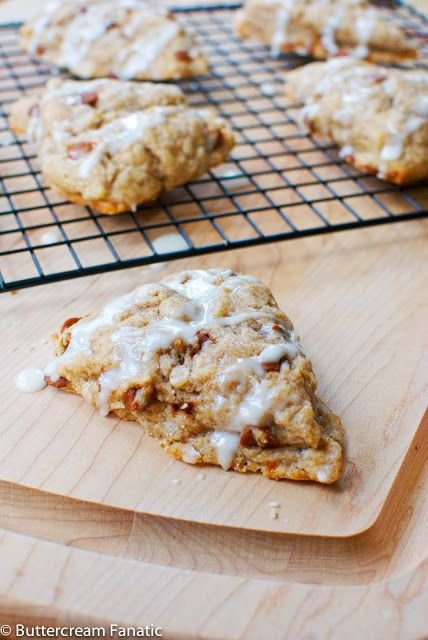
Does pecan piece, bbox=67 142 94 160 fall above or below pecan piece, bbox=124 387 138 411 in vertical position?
above

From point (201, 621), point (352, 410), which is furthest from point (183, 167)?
point (201, 621)

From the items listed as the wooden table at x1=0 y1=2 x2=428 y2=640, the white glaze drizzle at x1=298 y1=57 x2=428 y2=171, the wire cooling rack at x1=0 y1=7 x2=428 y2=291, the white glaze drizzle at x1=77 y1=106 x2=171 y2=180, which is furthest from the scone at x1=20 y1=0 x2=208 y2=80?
the wooden table at x1=0 y1=2 x2=428 y2=640

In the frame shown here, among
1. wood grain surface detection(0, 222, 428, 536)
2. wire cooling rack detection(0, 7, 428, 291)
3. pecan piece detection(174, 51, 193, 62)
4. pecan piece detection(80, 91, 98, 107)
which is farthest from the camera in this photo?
pecan piece detection(174, 51, 193, 62)

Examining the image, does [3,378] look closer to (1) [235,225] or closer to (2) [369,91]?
(1) [235,225]

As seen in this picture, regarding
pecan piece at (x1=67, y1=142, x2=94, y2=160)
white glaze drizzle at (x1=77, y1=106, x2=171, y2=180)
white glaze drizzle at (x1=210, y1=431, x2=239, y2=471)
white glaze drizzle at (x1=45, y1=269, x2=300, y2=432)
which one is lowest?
white glaze drizzle at (x1=210, y1=431, x2=239, y2=471)

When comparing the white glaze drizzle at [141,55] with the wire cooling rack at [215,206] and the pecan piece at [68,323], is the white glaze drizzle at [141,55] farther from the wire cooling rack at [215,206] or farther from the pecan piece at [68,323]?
the pecan piece at [68,323]

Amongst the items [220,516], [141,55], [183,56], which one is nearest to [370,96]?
[183,56]

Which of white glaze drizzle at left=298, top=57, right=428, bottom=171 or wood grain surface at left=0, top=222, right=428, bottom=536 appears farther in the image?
white glaze drizzle at left=298, top=57, right=428, bottom=171

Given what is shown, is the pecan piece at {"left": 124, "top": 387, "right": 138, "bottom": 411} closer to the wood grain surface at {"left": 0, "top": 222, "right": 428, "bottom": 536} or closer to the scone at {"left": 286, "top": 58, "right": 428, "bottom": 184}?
the wood grain surface at {"left": 0, "top": 222, "right": 428, "bottom": 536}

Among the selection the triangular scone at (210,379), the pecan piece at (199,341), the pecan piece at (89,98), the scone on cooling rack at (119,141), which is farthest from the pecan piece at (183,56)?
the pecan piece at (199,341)
